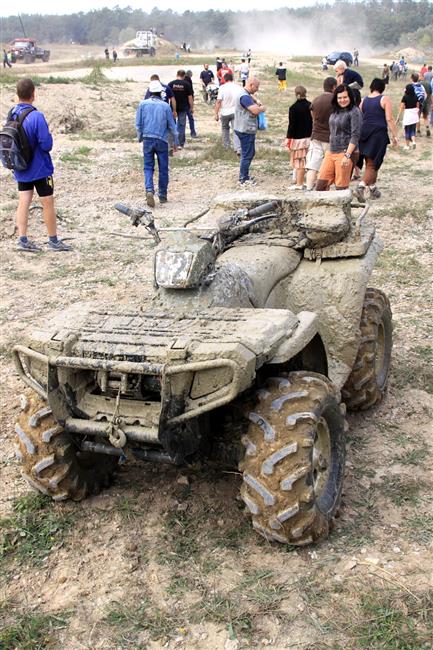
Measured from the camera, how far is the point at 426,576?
342cm

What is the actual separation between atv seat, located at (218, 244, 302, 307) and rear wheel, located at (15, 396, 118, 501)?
132 cm

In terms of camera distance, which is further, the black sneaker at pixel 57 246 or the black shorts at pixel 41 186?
the black sneaker at pixel 57 246

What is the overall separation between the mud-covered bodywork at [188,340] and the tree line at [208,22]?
273 feet

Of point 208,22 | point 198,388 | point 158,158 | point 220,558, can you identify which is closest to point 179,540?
point 220,558

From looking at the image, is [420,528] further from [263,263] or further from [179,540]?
[263,263]

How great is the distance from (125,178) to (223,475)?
9880mm

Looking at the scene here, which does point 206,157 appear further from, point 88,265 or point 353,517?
point 353,517

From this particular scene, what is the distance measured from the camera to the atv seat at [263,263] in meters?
4.46

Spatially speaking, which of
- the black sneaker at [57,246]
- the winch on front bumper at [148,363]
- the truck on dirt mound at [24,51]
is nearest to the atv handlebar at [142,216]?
the winch on front bumper at [148,363]

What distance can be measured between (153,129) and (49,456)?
793cm

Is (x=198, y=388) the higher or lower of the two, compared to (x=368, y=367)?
higher

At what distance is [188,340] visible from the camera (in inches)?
135

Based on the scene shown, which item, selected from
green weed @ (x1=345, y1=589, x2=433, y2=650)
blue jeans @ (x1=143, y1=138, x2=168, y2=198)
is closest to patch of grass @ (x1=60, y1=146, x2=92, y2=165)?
blue jeans @ (x1=143, y1=138, x2=168, y2=198)

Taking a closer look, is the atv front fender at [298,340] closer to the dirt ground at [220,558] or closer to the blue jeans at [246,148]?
the dirt ground at [220,558]
